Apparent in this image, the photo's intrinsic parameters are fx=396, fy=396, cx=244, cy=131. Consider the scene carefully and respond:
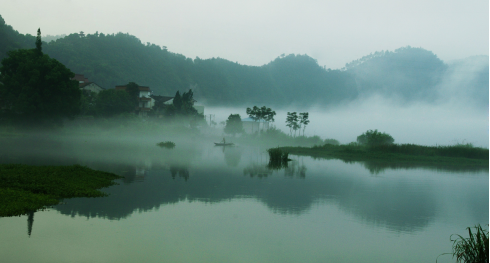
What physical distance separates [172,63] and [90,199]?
315 feet

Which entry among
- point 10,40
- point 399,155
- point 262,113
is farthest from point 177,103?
point 399,155

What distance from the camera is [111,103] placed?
201 feet

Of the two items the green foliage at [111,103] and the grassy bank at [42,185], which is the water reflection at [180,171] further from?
the green foliage at [111,103]

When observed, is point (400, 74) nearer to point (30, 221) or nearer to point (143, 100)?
point (143, 100)

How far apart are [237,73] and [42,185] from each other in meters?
103

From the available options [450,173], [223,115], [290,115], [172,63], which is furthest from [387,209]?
[172,63]

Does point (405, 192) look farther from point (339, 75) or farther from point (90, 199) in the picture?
point (339, 75)

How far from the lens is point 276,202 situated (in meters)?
13.9

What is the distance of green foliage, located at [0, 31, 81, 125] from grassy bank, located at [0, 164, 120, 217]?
32.3 metres

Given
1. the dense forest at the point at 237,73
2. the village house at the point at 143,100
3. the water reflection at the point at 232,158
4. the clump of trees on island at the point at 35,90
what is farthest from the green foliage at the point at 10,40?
the water reflection at the point at 232,158

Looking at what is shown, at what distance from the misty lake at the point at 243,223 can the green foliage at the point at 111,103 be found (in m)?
45.6

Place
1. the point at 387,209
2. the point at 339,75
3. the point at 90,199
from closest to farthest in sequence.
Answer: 1. the point at 90,199
2. the point at 387,209
3. the point at 339,75

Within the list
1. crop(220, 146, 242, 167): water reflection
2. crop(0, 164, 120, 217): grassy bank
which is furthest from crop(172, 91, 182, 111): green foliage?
crop(0, 164, 120, 217): grassy bank

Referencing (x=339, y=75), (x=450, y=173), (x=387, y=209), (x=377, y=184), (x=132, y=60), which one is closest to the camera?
(x=387, y=209)
